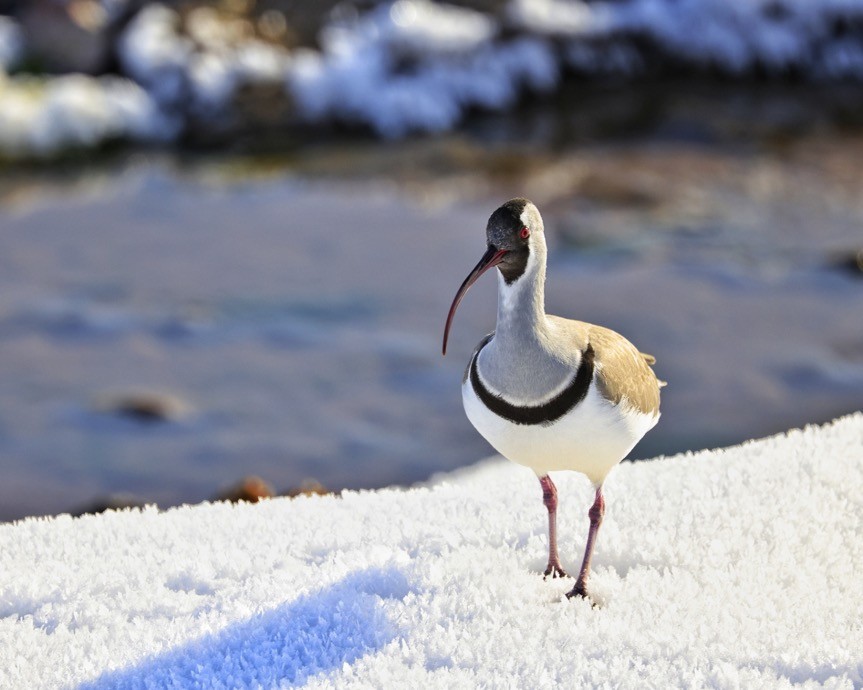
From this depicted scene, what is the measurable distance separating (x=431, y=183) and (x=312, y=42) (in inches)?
145

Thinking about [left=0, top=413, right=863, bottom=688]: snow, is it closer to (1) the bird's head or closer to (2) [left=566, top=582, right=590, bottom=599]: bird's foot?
(2) [left=566, top=582, right=590, bottom=599]: bird's foot

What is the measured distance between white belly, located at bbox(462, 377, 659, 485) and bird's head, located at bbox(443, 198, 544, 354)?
0.31 meters

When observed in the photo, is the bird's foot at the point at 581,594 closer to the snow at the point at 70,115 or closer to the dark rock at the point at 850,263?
the dark rock at the point at 850,263

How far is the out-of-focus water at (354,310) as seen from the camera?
740cm

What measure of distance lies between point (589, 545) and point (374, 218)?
7425mm

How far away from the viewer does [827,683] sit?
314 cm

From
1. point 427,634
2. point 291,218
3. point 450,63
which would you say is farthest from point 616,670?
point 450,63

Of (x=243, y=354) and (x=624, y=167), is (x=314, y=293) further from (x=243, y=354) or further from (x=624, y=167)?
(x=624, y=167)

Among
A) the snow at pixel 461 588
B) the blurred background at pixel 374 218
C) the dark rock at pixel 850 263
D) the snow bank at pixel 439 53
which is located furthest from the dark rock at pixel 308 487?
the snow bank at pixel 439 53

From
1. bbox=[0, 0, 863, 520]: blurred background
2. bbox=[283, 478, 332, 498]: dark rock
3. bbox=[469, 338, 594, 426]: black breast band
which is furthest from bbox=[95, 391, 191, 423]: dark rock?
bbox=[469, 338, 594, 426]: black breast band

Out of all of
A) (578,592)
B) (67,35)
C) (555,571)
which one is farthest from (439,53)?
(578,592)

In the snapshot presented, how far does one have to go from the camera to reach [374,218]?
10.8 m

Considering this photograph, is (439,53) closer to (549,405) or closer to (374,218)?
(374,218)

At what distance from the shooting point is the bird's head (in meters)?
3.51
